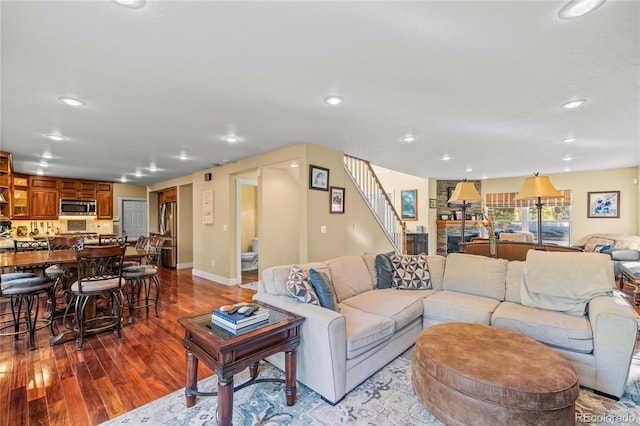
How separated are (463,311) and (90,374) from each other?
3.29m

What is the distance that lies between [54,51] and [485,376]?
10.8 feet

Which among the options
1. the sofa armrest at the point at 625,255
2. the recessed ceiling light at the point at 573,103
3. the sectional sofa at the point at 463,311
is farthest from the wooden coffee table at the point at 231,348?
the sofa armrest at the point at 625,255

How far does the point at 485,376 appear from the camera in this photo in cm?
156

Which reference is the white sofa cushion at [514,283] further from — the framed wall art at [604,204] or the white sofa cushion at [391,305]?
the framed wall art at [604,204]

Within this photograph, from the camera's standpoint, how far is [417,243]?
8055mm

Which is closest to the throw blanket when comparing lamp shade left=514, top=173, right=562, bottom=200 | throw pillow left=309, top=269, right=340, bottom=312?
lamp shade left=514, top=173, right=562, bottom=200

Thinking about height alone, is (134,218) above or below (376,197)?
below

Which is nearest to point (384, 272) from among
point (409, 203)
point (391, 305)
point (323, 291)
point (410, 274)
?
point (410, 274)

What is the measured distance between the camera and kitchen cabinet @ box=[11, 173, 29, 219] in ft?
20.7

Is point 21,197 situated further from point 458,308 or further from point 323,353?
point 458,308

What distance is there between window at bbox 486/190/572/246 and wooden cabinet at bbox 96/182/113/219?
1077cm

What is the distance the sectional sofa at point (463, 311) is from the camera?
2.00 meters

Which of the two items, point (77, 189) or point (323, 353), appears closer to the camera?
point (323, 353)

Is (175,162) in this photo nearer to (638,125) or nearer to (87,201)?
(87,201)
